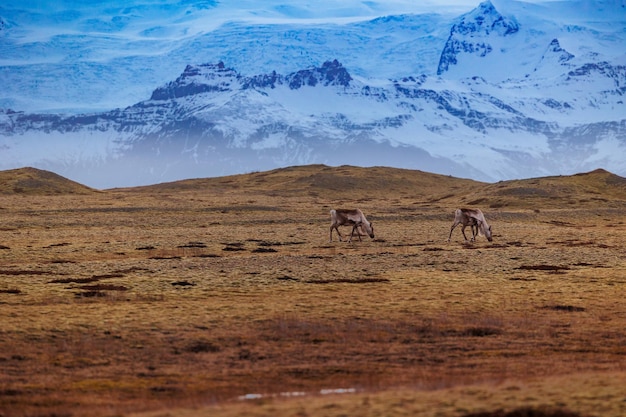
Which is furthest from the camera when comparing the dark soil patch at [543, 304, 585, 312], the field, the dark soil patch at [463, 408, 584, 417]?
the dark soil patch at [543, 304, 585, 312]

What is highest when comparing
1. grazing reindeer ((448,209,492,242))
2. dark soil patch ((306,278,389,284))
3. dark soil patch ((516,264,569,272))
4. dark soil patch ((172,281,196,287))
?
grazing reindeer ((448,209,492,242))

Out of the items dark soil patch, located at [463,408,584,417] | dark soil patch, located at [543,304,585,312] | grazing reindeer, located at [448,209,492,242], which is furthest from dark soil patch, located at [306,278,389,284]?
grazing reindeer, located at [448,209,492,242]

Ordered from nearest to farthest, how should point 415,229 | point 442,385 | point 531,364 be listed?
point 442,385 → point 531,364 → point 415,229

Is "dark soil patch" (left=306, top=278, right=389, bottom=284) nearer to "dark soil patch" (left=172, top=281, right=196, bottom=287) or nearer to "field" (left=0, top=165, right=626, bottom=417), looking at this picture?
"field" (left=0, top=165, right=626, bottom=417)

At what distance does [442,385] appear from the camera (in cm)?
2184

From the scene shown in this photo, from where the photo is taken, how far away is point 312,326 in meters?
30.6

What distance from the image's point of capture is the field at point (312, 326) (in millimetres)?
20781

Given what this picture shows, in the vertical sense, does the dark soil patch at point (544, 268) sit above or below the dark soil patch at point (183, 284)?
above

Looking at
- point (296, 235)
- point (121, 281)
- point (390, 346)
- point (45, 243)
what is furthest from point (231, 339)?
point (296, 235)

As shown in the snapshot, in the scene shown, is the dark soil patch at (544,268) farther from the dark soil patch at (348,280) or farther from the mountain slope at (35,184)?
the mountain slope at (35,184)

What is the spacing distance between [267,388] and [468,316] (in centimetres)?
1207

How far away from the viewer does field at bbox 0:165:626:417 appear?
20781 mm

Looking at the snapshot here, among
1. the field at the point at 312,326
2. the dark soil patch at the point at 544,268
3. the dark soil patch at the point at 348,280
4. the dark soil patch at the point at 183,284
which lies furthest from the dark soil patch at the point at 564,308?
the dark soil patch at the point at 183,284

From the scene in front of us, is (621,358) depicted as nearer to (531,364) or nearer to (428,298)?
(531,364)
